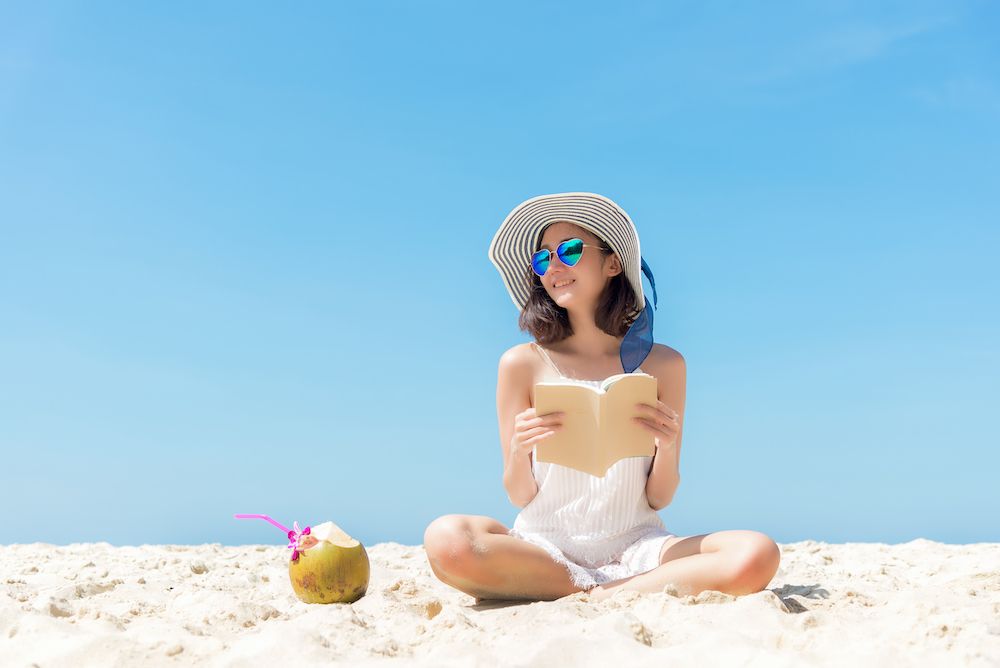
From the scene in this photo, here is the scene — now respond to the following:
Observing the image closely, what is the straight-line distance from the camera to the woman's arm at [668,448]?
212 inches

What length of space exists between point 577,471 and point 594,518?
30 cm

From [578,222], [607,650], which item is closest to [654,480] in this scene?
[578,222]

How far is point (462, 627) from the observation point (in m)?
4.07

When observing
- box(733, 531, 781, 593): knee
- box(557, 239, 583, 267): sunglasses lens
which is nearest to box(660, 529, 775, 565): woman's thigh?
box(733, 531, 781, 593): knee

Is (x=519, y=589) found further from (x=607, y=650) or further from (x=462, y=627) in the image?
(x=607, y=650)

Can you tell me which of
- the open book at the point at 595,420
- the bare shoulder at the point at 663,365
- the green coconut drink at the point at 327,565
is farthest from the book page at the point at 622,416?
the green coconut drink at the point at 327,565

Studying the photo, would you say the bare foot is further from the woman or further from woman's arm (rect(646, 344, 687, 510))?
woman's arm (rect(646, 344, 687, 510))

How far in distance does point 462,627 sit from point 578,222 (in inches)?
103

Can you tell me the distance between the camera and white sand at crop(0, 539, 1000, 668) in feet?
11.4

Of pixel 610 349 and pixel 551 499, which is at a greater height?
pixel 610 349

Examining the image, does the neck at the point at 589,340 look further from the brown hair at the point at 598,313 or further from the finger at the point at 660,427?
the finger at the point at 660,427

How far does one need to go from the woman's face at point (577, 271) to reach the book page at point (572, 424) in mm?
1029

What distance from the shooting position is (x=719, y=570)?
187 inches

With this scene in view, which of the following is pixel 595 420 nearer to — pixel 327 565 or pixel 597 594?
pixel 597 594
